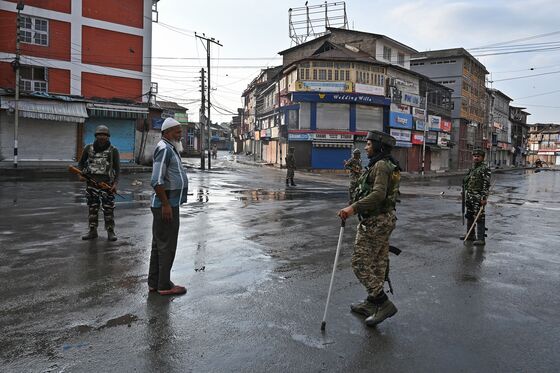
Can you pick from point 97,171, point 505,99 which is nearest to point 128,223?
point 97,171

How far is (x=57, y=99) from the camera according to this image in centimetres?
2534

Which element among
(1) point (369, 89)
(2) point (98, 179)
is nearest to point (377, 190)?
(2) point (98, 179)

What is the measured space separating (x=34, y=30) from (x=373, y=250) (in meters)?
28.2

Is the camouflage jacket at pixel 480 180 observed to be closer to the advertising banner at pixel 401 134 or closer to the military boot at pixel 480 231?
the military boot at pixel 480 231

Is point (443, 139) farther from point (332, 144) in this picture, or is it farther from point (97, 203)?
point (97, 203)

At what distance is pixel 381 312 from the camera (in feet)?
14.0

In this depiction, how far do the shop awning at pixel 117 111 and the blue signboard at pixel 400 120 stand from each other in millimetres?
20677

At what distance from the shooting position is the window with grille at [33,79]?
26.2 metres

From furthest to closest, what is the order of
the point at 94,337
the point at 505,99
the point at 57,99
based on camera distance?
the point at 505,99, the point at 57,99, the point at 94,337

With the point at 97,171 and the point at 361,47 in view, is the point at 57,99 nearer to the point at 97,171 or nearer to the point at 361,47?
the point at 97,171

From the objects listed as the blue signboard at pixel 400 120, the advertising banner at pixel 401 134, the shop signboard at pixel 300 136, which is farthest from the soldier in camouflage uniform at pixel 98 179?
the advertising banner at pixel 401 134

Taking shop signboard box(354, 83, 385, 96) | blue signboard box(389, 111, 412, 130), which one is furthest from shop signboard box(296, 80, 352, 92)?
blue signboard box(389, 111, 412, 130)

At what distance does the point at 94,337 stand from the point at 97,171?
439 cm

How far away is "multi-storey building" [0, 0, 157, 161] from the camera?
2545cm
